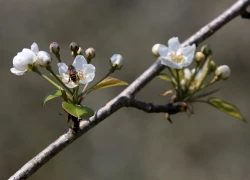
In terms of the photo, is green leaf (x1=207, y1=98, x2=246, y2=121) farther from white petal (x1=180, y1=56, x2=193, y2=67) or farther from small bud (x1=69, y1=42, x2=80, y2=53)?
small bud (x1=69, y1=42, x2=80, y2=53)

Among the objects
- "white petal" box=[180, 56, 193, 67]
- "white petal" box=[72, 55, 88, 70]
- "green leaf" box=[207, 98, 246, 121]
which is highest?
"white petal" box=[72, 55, 88, 70]

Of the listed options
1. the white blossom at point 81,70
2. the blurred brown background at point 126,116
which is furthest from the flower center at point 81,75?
the blurred brown background at point 126,116

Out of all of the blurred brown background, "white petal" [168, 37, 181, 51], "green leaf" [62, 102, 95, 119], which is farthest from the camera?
the blurred brown background

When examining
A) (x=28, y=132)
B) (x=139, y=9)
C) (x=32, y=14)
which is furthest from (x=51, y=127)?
(x=139, y=9)

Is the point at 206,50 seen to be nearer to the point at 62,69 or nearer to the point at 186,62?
the point at 186,62

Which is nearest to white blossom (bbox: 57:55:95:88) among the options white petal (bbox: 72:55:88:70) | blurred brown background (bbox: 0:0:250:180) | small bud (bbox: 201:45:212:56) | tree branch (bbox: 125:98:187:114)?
white petal (bbox: 72:55:88:70)

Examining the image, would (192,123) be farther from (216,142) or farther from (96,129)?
(96,129)
